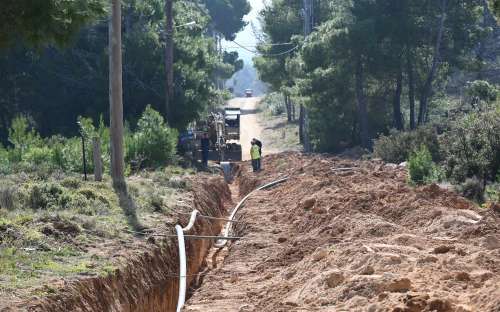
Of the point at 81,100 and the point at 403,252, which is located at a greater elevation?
the point at 81,100

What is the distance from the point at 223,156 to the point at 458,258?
36.2m

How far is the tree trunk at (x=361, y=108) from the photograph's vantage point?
46531mm

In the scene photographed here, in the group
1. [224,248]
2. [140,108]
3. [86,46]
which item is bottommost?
[224,248]

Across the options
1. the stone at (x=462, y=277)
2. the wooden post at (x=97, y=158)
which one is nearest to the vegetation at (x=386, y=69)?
the wooden post at (x=97, y=158)

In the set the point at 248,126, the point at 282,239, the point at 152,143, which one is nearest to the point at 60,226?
the point at 282,239

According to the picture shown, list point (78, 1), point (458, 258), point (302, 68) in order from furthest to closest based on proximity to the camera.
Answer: point (302, 68), point (78, 1), point (458, 258)

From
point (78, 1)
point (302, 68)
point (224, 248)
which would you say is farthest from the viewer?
point (302, 68)

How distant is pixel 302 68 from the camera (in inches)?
1953

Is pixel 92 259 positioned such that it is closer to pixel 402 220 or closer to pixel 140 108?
pixel 402 220

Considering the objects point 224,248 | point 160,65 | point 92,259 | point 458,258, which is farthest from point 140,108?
point 458,258

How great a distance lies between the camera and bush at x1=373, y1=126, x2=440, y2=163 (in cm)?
3691

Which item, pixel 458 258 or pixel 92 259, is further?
pixel 92 259

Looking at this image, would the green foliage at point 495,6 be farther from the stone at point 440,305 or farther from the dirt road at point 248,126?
the dirt road at point 248,126

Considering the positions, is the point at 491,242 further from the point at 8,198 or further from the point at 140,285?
the point at 8,198
